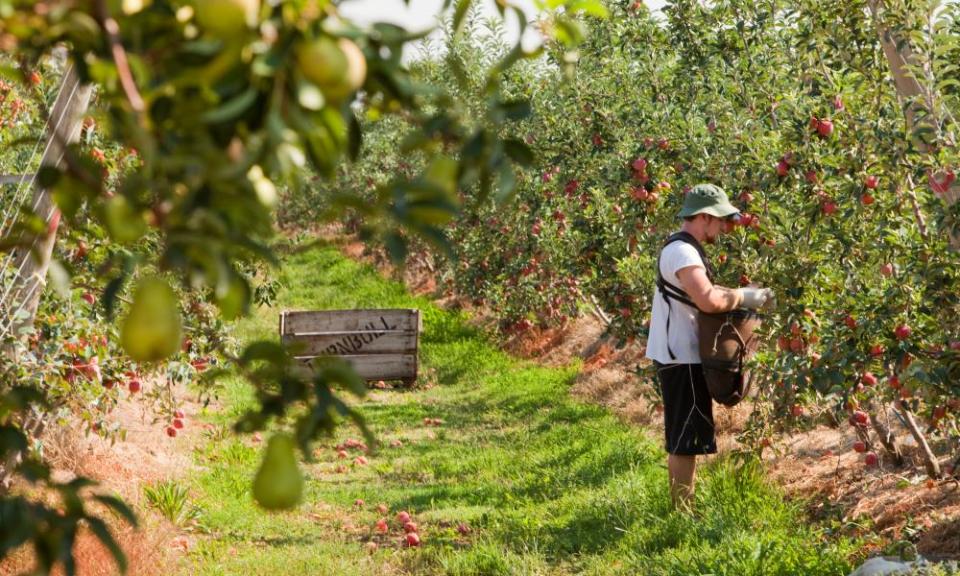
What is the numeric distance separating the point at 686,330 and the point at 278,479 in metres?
4.19

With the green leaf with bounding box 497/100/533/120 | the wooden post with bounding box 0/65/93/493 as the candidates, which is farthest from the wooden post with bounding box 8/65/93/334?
the green leaf with bounding box 497/100/533/120

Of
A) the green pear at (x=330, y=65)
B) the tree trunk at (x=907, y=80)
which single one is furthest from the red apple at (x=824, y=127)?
the green pear at (x=330, y=65)

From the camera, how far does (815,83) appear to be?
5.45 meters

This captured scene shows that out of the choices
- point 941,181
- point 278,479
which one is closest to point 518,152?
point 278,479

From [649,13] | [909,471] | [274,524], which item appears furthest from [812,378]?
[649,13]

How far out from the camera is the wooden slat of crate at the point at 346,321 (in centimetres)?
1139

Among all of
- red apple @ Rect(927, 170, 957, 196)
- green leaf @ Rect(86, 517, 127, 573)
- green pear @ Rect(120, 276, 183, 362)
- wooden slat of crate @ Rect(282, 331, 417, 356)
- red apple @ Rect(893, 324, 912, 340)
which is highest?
red apple @ Rect(927, 170, 957, 196)

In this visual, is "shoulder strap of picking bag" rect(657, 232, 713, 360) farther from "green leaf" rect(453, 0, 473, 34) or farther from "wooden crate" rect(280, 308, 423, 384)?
"wooden crate" rect(280, 308, 423, 384)

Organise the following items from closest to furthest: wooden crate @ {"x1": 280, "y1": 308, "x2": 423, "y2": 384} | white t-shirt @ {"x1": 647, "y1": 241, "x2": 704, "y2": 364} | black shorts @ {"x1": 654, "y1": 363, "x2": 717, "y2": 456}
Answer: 1. white t-shirt @ {"x1": 647, "y1": 241, "x2": 704, "y2": 364}
2. black shorts @ {"x1": 654, "y1": 363, "x2": 717, "y2": 456}
3. wooden crate @ {"x1": 280, "y1": 308, "x2": 423, "y2": 384}

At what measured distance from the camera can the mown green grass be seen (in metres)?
4.89

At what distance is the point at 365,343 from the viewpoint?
11.4 meters

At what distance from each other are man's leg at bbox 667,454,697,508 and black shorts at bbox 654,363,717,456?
0.06 metres

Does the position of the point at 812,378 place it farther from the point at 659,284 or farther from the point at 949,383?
the point at 659,284

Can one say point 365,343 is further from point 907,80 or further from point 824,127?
point 907,80
